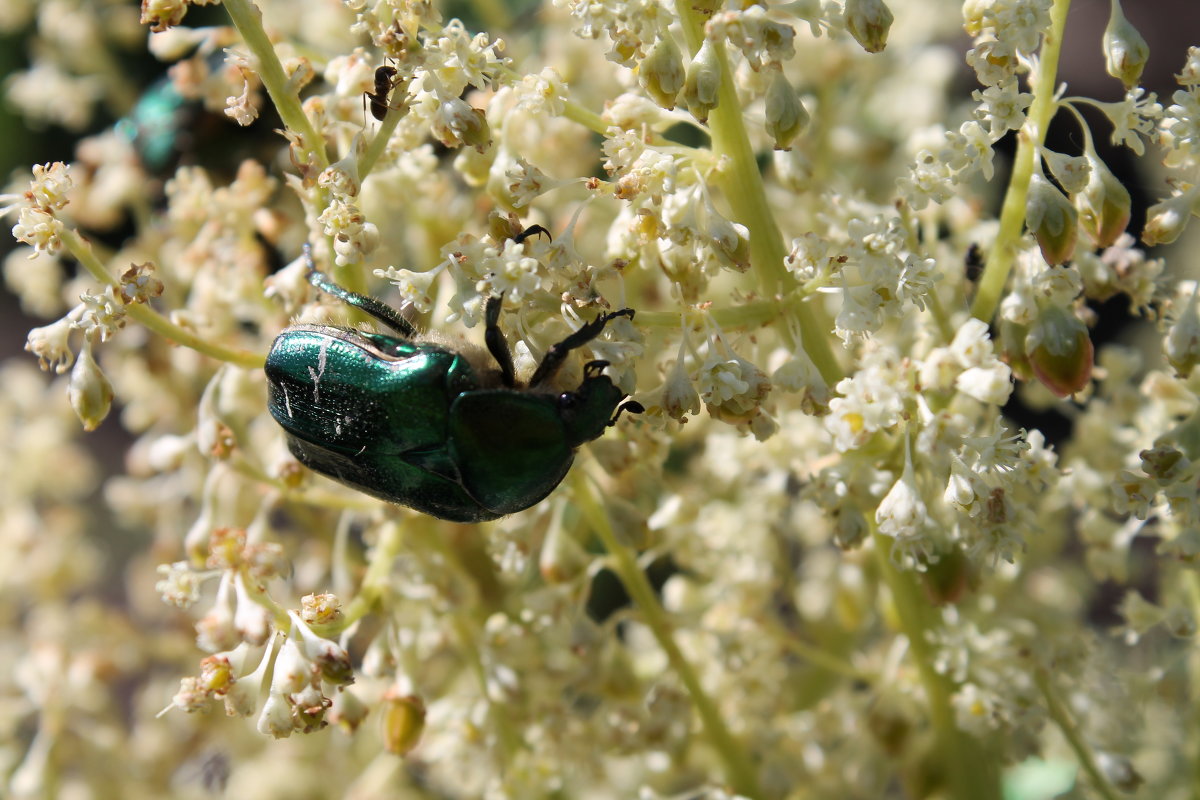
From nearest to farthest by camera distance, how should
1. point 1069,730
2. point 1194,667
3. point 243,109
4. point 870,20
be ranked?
point 870,20
point 243,109
point 1069,730
point 1194,667

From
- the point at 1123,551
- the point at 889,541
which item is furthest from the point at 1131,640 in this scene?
the point at 889,541

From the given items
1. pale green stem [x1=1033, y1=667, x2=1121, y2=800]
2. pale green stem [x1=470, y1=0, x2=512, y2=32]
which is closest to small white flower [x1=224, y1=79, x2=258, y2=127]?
pale green stem [x1=470, y1=0, x2=512, y2=32]

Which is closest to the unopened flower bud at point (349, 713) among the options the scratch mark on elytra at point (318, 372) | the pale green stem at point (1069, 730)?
the scratch mark on elytra at point (318, 372)

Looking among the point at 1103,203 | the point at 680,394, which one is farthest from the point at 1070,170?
the point at 680,394

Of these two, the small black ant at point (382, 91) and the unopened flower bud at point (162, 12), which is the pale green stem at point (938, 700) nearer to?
the small black ant at point (382, 91)

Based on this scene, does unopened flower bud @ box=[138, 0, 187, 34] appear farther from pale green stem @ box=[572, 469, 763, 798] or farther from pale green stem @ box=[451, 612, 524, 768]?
pale green stem @ box=[451, 612, 524, 768]

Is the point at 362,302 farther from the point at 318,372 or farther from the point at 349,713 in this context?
the point at 349,713
